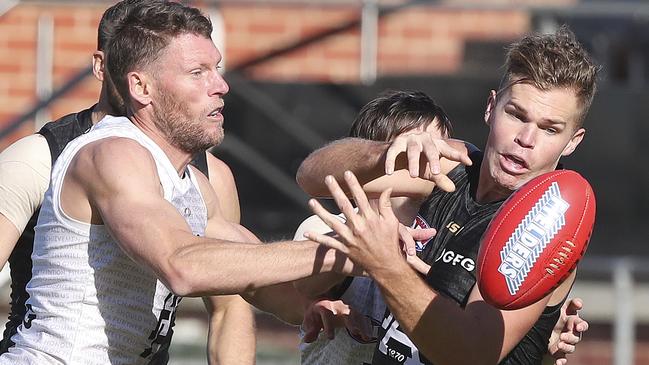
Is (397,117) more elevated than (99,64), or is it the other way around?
(99,64)

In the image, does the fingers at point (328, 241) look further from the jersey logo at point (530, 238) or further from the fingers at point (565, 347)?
the fingers at point (565, 347)

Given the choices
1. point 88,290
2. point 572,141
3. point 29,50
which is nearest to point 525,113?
point 572,141

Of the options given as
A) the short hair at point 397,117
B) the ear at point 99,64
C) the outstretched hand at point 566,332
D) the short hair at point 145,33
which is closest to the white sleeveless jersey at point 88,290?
the short hair at point 145,33

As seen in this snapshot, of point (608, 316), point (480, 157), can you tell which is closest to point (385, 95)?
point (480, 157)

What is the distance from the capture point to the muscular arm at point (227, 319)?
17.1 feet

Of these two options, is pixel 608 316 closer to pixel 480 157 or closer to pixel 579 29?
pixel 579 29

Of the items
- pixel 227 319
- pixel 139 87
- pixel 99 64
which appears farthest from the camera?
pixel 227 319

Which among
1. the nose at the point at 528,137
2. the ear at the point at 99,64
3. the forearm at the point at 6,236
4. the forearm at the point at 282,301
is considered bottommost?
the forearm at the point at 282,301

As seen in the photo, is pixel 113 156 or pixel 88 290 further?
pixel 88 290

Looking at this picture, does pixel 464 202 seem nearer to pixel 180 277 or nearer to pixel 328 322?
pixel 328 322

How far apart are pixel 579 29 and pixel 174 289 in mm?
5675

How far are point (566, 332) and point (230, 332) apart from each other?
1300 millimetres

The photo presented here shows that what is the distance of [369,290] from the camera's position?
4918mm

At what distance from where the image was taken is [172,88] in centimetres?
451
